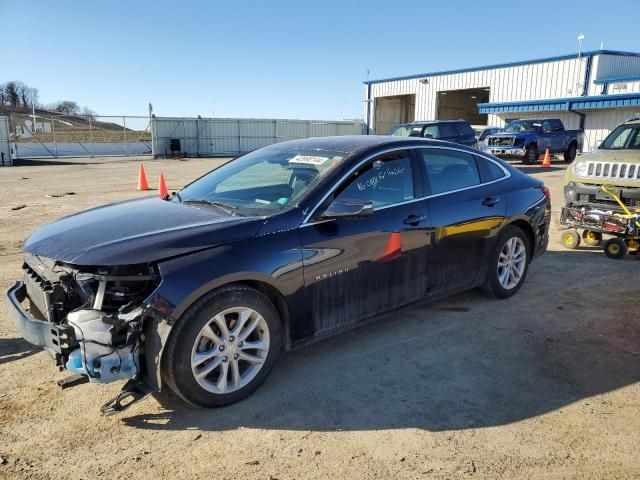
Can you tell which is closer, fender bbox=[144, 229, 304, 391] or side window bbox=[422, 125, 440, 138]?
fender bbox=[144, 229, 304, 391]

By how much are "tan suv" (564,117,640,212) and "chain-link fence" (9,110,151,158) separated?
2862 centimetres

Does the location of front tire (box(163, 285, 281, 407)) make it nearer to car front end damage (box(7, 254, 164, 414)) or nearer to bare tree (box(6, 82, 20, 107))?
car front end damage (box(7, 254, 164, 414))

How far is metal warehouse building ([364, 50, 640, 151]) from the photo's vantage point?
28000mm

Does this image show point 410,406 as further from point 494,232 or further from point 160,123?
point 160,123

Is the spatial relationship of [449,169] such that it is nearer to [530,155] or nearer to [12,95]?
[530,155]

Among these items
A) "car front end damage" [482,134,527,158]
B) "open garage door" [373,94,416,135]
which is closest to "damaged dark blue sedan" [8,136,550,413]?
"car front end damage" [482,134,527,158]

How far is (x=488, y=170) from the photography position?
519 centimetres

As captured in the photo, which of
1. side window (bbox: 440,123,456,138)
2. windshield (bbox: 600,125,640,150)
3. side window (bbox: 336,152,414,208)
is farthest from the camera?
side window (bbox: 440,123,456,138)

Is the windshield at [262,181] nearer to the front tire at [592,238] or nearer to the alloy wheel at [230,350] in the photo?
the alloy wheel at [230,350]

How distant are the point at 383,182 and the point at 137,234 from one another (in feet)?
6.36

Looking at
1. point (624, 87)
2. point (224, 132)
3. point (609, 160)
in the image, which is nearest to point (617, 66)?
point (624, 87)

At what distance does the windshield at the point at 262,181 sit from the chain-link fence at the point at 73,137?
2902cm

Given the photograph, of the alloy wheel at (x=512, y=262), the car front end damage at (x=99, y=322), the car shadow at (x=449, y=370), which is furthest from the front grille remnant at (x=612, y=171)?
the car front end damage at (x=99, y=322)

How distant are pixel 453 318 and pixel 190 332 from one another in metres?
2.71
